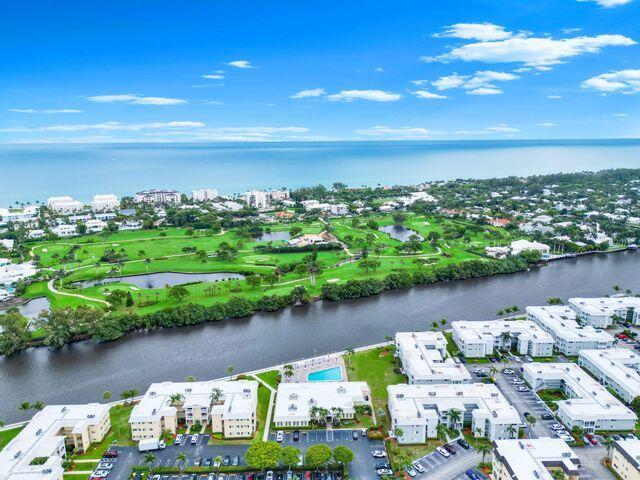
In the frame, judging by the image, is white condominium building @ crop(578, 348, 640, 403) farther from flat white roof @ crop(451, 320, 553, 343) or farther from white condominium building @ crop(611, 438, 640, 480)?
white condominium building @ crop(611, 438, 640, 480)

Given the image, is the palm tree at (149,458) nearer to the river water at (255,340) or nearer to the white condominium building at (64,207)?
the river water at (255,340)

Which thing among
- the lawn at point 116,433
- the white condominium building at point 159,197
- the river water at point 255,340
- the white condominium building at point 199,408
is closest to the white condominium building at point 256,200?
the white condominium building at point 159,197

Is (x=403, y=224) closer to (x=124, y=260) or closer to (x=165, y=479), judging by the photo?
(x=124, y=260)

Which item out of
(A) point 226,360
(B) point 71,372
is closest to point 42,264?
(B) point 71,372

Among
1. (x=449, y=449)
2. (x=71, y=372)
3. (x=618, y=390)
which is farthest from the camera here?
(x=71, y=372)

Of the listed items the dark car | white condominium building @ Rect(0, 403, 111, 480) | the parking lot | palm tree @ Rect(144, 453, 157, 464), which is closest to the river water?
white condominium building @ Rect(0, 403, 111, 480)

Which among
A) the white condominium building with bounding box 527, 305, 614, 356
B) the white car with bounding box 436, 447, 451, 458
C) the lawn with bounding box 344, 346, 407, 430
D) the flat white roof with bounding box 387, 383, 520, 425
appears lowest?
the white car with bounding box 436, 447, 451, 458
